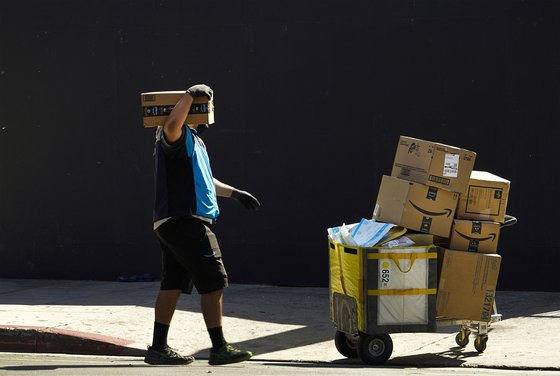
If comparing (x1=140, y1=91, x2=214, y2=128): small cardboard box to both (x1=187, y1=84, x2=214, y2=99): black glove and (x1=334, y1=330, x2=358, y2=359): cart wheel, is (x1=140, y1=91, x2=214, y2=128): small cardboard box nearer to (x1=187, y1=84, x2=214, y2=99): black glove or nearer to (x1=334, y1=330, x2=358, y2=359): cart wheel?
(x1=187, y1=84, x2=214, y2=99): black glove

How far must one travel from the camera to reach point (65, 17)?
41.7 ft

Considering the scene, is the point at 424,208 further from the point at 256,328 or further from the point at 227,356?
the point at 256,328

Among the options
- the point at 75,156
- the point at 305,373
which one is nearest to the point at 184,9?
the point at 75,156

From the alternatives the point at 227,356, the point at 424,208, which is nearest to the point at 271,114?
the point at 424,208

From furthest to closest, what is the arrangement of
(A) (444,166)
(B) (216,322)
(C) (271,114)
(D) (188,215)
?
(C) (271,114), (A) (444,166), (B) (216,322), (D) (188,215)

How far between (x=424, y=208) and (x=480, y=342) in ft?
3.60

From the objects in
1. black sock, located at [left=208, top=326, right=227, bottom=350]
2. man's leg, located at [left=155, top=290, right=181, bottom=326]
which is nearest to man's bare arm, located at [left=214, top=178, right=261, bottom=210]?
man's leg, located at [left=155, top=290, right=181, bottom=326]

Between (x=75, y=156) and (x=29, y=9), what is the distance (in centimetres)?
168

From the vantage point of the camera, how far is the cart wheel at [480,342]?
28.3 ft

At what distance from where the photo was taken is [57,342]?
30.9 ft

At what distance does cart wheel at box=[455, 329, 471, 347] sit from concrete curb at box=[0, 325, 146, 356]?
2.50 m

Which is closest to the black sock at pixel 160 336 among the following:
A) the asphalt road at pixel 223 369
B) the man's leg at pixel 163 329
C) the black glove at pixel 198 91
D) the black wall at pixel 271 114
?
the man's leg at pixel 163 329

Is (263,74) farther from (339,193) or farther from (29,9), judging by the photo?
(29,9)

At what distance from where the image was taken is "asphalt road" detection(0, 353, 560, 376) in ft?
25.9
